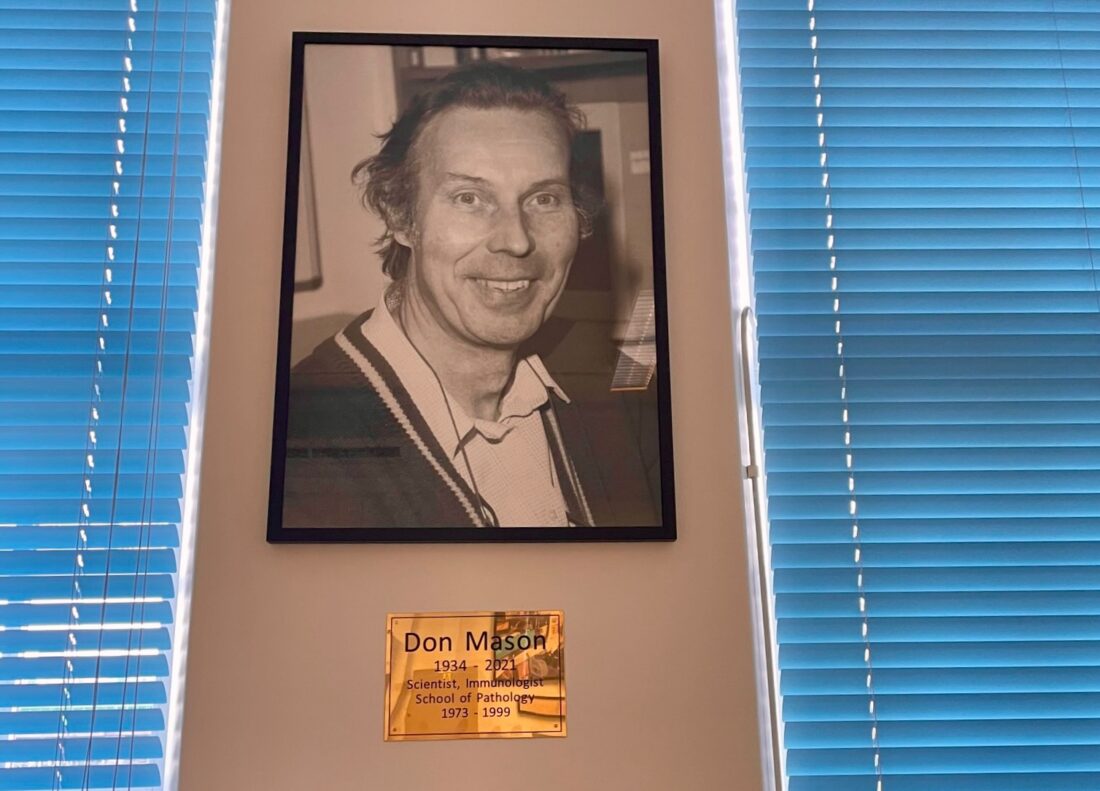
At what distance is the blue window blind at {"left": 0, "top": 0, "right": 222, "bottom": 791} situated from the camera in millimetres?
1736

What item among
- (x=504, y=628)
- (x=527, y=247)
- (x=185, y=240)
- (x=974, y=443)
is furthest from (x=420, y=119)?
(x=974, y=443)

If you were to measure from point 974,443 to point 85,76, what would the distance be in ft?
5.76

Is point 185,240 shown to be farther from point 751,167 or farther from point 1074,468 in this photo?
point 1074,468

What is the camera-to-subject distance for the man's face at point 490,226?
191cm

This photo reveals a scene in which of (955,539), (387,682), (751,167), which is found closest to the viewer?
(387,682)

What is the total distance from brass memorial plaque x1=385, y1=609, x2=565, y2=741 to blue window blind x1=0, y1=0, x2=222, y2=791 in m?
0.39

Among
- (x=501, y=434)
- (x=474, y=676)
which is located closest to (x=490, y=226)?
(x=501, y=434)

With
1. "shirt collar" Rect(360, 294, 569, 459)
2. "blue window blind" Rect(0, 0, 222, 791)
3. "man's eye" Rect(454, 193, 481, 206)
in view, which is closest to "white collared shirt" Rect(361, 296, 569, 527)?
"shirt collar" Rect(360, 294, 569, 459)

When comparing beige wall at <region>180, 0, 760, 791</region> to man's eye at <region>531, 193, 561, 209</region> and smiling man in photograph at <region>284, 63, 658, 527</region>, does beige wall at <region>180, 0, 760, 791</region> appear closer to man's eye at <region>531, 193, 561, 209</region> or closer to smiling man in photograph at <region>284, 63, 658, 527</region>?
smiling man in photograph at <region>284, 63, 658, 527</region>

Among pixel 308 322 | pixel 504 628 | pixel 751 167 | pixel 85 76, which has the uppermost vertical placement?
pixel 85 76

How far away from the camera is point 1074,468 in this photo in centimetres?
192

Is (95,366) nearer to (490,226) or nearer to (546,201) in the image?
(490,226)

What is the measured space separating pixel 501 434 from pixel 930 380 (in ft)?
2.58

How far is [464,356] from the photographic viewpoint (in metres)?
1.90
